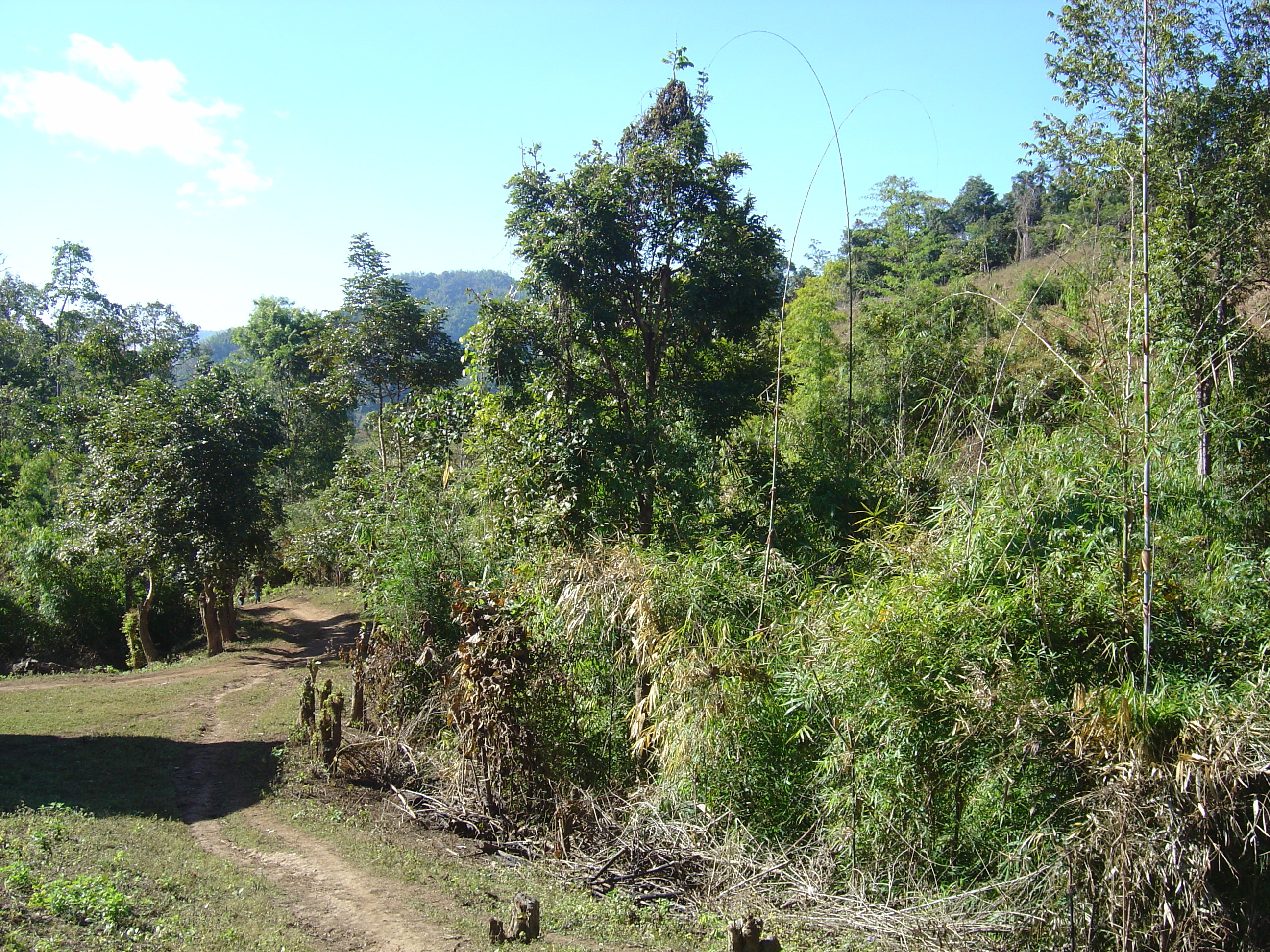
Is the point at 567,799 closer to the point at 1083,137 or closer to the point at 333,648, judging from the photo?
the point at 333,648

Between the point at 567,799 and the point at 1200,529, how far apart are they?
5.02 m

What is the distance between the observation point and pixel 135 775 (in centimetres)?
780

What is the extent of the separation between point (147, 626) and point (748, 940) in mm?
15582

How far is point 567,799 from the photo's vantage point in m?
6.27

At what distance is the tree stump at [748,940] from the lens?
149 inches

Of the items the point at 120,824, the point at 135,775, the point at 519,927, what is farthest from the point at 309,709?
the point at 519,927

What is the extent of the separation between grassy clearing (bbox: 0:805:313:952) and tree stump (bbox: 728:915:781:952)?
2.28 metres

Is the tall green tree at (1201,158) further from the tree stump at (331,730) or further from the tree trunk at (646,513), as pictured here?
the tree stump at (331,730)

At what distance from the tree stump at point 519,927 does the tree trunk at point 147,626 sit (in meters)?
13.4

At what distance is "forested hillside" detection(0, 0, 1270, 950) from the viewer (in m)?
4.51

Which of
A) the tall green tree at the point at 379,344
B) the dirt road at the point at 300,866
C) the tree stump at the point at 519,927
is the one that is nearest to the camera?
the tree stump at the point at 519,927

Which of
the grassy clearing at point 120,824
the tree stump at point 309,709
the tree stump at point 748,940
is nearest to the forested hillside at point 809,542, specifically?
the tree stump at point 309,709

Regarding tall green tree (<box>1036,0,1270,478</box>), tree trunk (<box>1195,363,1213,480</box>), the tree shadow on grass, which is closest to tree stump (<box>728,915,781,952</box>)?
tree trunk (<box>1195,363,1213,480</box>)

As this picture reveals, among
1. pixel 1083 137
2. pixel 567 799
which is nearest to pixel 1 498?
pixel 567 799
